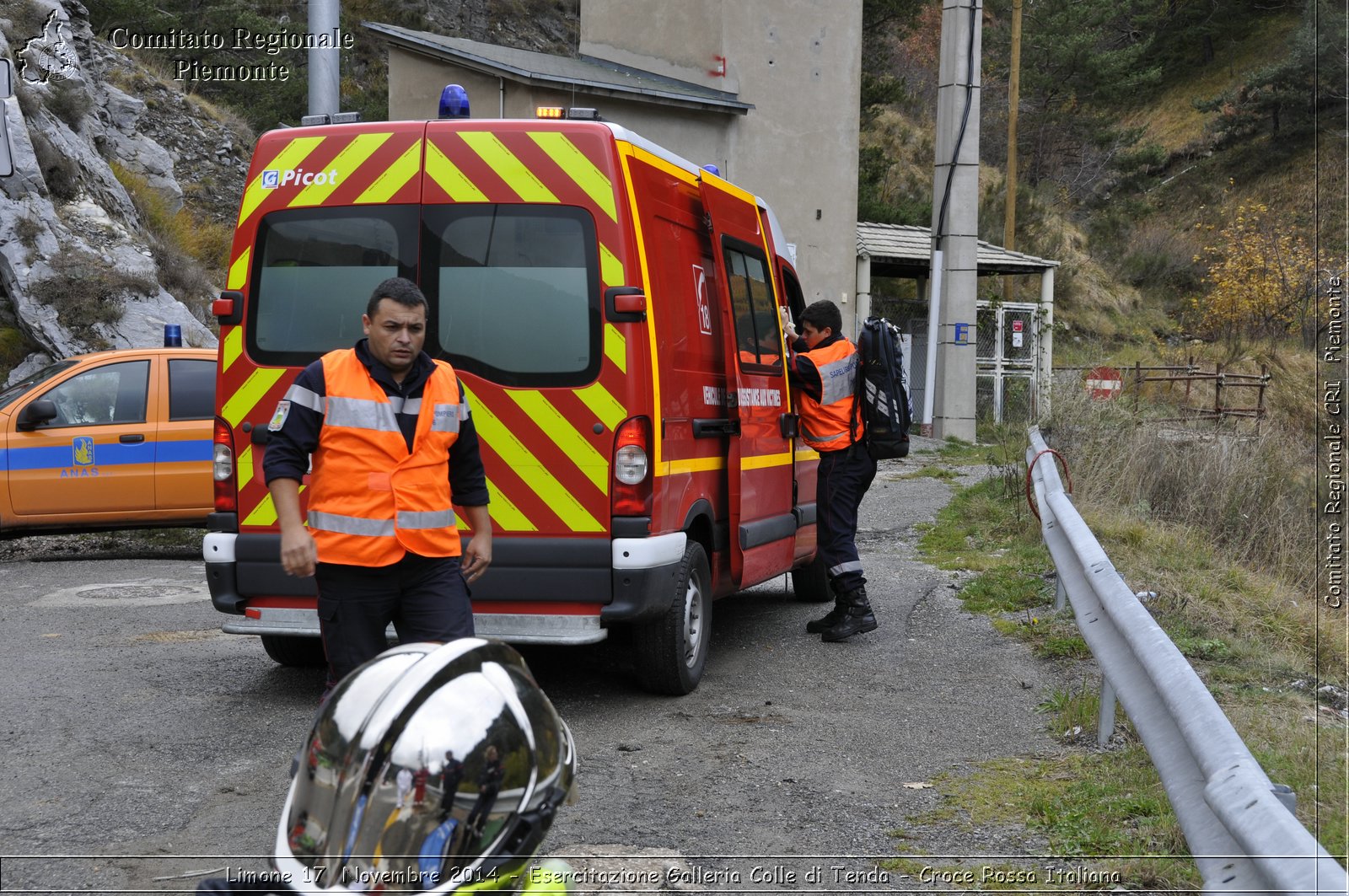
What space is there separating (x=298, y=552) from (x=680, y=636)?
2449mm

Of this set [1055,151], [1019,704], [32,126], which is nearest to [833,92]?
[32,126]

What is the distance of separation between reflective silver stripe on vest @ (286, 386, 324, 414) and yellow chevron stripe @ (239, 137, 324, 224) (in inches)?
78.3

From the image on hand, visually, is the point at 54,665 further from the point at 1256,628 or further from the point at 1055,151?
the point at 1055,151

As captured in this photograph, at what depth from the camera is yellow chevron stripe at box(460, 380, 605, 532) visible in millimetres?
5629

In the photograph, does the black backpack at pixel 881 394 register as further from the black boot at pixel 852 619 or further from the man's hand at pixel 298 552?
the man's hand at pixel 298 552

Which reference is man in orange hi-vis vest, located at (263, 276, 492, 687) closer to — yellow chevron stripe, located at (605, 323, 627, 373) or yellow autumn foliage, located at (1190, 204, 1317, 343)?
yellow chevron stripe, located at (605, 323, 627, 373)

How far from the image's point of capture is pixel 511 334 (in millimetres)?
5691

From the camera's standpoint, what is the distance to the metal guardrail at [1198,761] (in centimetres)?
271

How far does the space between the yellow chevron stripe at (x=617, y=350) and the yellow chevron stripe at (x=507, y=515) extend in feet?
2.48

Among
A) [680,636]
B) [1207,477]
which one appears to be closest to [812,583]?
[680,636]

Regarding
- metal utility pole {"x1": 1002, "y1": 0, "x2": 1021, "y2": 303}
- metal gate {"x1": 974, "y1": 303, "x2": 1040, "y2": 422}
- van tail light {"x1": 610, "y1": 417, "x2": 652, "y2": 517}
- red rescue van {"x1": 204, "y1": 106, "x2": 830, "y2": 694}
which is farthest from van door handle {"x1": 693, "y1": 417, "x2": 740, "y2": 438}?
metal utility pole {"x1": 1002, "y1": 0, "x2": 1021, "y2": 303}

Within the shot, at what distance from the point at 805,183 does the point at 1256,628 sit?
1846 centimetres

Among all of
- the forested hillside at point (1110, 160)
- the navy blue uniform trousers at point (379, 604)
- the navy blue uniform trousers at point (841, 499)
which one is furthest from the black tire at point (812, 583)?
the forested hillside at point (1110, 160)

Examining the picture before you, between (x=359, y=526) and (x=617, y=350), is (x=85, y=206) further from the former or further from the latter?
(x=359, y=526)
